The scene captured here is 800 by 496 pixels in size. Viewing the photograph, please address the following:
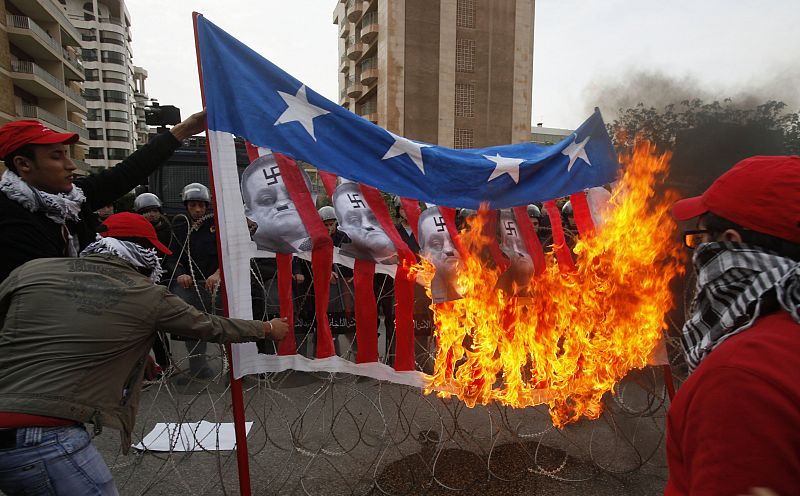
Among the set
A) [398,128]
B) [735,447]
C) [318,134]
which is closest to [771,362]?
[735,447]

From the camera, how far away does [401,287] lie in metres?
3.87

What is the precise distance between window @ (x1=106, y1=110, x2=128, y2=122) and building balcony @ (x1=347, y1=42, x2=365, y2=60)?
5263 centimetres

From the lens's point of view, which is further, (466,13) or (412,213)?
(466,13)

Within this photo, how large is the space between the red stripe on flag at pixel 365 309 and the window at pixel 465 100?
41716 mm

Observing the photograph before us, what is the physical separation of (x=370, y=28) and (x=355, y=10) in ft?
21.8

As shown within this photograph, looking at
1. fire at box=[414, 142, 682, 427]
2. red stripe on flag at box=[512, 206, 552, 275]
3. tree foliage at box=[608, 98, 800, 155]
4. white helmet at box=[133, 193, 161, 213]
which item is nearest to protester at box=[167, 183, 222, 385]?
white helmet at box=[133, 193, 161, 213]

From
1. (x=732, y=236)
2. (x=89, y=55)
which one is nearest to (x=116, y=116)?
(x=89, y=55)

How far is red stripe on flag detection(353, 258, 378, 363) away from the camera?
378 cm

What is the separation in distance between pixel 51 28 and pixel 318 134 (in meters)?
50.9

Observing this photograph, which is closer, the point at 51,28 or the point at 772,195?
the point at 772,195

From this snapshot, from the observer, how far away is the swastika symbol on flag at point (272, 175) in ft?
11.3

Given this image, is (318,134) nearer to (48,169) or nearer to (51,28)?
(48,169)

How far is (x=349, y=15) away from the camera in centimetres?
5244

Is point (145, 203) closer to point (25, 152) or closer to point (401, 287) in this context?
point (25, 152)
